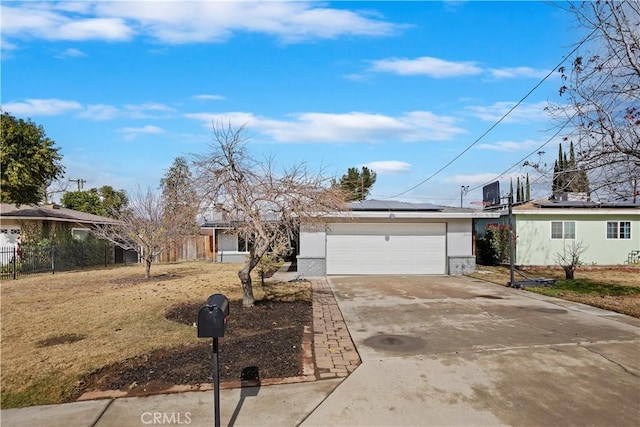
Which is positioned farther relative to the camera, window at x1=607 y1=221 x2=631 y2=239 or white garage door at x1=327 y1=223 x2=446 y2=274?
window at x1=607 y1=221 x2=631 y2=239

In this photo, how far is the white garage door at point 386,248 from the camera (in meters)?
15.4

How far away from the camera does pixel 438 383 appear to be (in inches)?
172

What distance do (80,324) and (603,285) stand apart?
1434 centimetres

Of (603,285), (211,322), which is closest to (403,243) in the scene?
(603,285)

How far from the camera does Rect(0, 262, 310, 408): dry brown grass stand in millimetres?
4707

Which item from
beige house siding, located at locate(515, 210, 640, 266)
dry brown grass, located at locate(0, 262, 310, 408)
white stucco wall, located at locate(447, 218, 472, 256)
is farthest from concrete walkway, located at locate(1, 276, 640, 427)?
beige house siding, located at locate(515, 210, 640, 266)

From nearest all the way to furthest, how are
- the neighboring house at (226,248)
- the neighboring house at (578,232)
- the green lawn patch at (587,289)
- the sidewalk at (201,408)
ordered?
the sidewalk at (201,408)
the green lawn patch at (587,289)
the neighboring house at (578,232)
the neighboring house at (226,248)

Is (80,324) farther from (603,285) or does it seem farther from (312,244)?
(603,285)

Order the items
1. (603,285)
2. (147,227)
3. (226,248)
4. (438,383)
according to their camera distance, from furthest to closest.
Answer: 1. (226,248)
2. (147,227)
3. (603,285)
4. (438,383)

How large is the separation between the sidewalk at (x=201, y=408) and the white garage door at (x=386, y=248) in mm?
10697

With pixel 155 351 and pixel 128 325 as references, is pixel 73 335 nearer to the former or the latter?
pixel 128 325

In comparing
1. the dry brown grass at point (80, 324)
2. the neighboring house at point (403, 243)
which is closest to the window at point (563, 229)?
the neighboring house at point (403, 243)

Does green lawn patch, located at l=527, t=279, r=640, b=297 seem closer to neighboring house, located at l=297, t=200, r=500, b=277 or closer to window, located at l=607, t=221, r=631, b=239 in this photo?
neighboring house, located at l=297, t=200, r=500, b=277

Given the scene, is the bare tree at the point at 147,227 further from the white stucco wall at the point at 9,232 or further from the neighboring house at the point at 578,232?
the neighboring house at the point at 578,232
